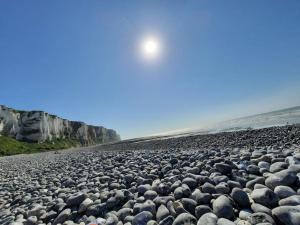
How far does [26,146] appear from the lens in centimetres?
7400

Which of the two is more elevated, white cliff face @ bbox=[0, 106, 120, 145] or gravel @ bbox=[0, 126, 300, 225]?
white cliff face @ bbox=[0, 106, 120, 145]

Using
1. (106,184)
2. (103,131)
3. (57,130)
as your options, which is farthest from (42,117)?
(106,184)

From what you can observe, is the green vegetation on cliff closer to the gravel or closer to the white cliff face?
the white cliff face

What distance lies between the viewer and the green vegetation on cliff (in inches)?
2352

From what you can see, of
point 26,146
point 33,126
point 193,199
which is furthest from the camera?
point 33,126

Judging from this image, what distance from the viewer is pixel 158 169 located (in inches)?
246

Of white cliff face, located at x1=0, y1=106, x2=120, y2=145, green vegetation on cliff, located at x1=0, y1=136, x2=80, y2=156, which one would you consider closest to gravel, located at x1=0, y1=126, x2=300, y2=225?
green vegetation on cliff, located at x1=0, y1=136, x2=80, y2=156

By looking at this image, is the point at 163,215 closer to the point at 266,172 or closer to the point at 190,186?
the point at 190,186

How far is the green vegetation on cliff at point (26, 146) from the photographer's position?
59.7m

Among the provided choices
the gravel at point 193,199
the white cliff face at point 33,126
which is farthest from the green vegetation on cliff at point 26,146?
the gravel at point 193,199

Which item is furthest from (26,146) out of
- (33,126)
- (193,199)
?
(193,199)

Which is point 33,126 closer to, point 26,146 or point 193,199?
point 26,146

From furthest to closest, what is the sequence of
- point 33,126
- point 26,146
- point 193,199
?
1. point 33,126
2. point 26,146
3. point 193,199

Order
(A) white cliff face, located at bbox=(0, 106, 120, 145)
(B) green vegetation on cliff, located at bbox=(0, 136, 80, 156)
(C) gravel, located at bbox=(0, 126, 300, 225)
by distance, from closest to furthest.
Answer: (C) gravel, located at bbox=(0, 126, 300, 225), (B) green vegetation on cliff, located at bbox=(0, 136, 80, 156), (A) white cliff face, located at bbox=(0, 106, 120, 145)
